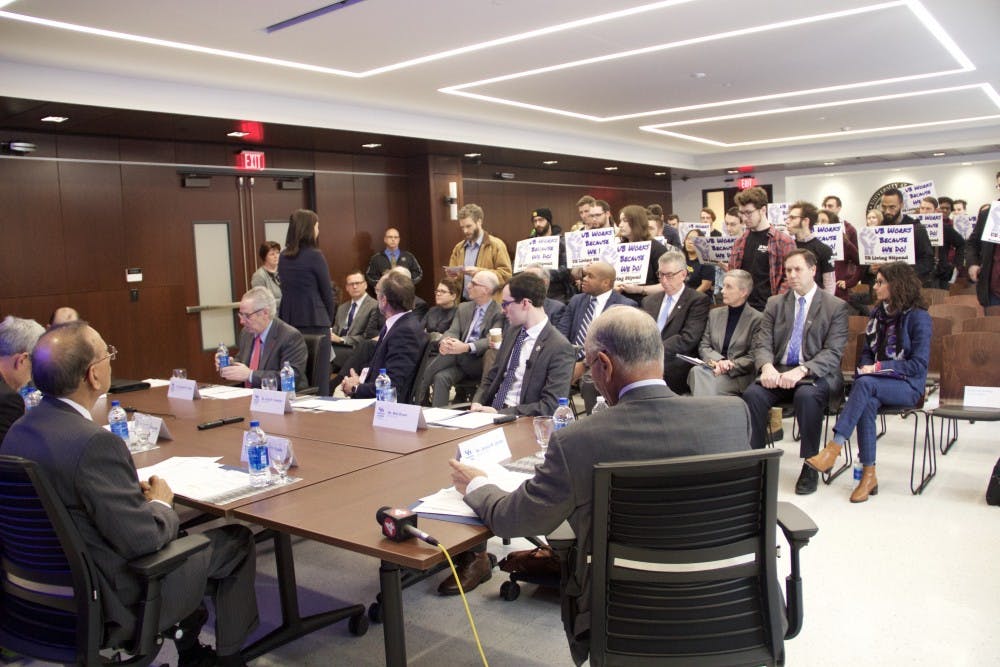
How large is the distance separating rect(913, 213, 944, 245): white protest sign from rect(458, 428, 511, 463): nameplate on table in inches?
271

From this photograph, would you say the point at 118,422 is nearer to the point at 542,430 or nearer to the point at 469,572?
the point at 469,572

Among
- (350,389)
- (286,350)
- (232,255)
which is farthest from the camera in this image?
(232,255)

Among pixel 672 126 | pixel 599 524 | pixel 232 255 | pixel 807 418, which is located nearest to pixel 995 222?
pixel 807 418

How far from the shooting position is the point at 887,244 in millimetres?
6844

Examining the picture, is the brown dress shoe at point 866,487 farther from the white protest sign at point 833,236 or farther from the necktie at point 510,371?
the white protest sign at point 833,236

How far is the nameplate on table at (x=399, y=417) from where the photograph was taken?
10.9ft

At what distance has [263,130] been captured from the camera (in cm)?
844

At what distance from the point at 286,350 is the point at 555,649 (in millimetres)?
2464

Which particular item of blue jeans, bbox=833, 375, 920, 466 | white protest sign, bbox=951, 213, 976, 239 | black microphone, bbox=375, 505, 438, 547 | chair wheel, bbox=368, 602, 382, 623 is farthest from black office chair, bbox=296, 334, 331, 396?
white protest sign, bbox=951, 213, 976, 239

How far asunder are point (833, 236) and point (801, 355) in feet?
7.36

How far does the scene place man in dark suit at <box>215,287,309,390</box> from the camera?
450 cm

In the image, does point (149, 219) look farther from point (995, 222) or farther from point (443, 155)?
point (995, 222)

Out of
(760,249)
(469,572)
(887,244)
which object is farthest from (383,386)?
(887,244)

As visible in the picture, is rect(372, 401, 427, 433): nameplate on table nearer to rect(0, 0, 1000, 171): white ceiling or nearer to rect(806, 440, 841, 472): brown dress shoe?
rect(806, 440, 841, 472): brown dress shoe
